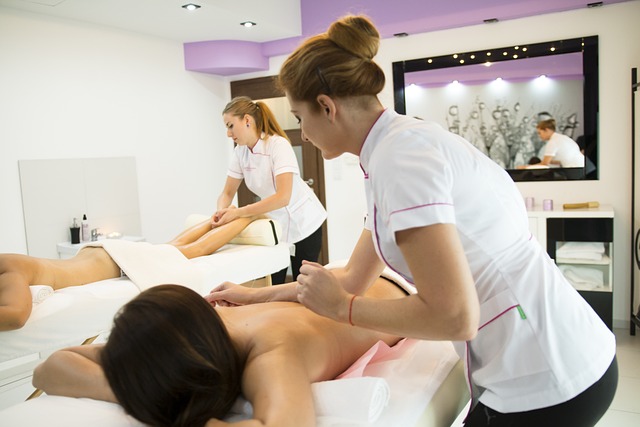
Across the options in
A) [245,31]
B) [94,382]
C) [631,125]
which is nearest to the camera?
[94,382]

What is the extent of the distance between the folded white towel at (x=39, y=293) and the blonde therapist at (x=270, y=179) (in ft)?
3.31

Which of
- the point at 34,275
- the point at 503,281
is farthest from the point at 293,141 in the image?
the point at 503,281

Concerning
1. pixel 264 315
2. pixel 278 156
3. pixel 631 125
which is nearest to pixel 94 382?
pixel 264 315

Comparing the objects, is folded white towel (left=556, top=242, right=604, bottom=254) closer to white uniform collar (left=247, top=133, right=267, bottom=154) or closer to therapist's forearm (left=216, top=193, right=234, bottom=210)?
white uniform collar (left=247, top=133, right=267, bottom=154)

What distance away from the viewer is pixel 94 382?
43.2 inches

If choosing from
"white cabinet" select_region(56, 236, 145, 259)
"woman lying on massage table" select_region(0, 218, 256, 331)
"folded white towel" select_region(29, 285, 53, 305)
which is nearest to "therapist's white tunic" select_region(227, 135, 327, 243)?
"woman lying on massage table" select_region(0, 218, 256, 331)

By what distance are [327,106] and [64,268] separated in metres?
1.57

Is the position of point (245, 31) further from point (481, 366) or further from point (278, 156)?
point (481, 366)

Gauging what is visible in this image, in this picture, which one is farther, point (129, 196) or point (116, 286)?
point (129, 196)

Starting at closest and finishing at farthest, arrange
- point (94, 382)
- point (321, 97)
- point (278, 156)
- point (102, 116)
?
point (321, 97) → point (94, 382) → point (278, 156) → point (102, 116)

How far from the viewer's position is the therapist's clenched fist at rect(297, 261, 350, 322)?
984 millimetres

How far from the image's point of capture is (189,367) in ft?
2.99

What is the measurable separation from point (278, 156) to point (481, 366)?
206cm

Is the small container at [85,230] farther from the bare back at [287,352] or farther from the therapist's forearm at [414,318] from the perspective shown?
the therapist's forearm at [414,318]
